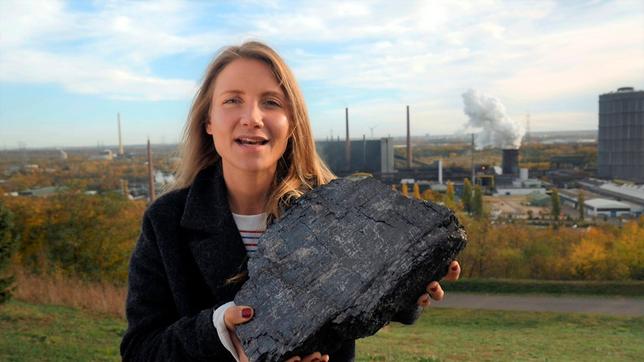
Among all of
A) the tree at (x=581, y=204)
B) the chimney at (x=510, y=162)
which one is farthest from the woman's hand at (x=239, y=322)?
the chimney at (x=510, y=162)

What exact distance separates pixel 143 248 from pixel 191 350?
0.46 m

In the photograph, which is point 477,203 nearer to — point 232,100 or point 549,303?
point 549,303

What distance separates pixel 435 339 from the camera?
34.5 feet

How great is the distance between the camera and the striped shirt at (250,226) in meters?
1.96

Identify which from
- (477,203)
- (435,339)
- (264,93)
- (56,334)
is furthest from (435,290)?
(477,203)

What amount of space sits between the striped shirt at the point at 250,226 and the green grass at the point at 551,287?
1732 cm

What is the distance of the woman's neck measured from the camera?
192cm

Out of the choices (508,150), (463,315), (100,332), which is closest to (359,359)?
(100,332)

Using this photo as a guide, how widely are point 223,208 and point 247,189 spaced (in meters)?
0.11

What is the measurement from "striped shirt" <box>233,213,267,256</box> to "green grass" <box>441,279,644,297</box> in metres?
17.3

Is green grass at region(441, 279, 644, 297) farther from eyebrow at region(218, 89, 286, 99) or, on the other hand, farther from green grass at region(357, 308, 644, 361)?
eyebrow at region(218, 89, 286, 99)

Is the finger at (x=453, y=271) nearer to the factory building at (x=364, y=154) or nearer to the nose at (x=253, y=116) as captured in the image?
the nose at (x=253, y=116)

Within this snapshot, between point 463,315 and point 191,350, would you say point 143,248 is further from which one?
point 463,315

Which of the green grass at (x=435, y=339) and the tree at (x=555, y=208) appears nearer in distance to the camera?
the green grass at (x=435, y=339)
